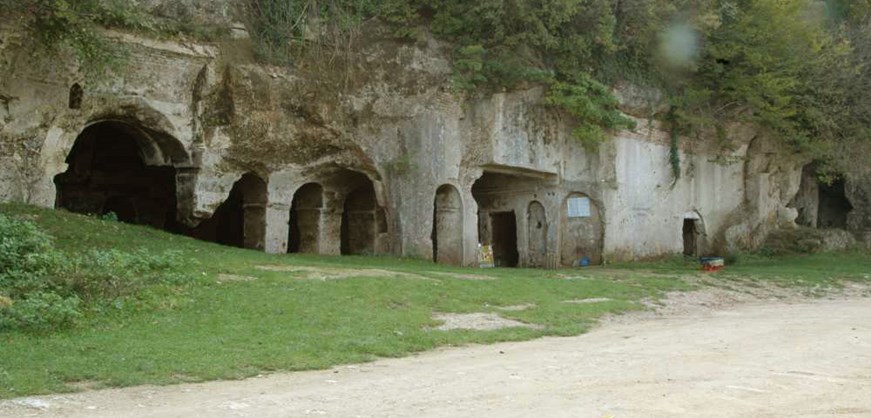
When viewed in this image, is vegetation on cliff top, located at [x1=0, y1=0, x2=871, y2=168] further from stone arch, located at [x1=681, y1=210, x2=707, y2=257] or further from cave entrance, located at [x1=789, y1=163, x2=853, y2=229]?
cave entrance, located at [x1=789, y1=163, x2=853, y2=229]

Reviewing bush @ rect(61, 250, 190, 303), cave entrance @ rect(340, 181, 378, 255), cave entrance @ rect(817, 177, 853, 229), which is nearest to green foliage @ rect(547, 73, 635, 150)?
cave entrance @ rect(340, 181, 378, 255)

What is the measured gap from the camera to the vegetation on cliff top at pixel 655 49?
68.5 feet

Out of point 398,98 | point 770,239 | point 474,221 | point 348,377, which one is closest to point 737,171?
point 770,239

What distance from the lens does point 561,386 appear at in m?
7.70

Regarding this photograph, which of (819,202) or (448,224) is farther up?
(819,202)

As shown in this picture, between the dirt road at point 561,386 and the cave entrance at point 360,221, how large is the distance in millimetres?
14144

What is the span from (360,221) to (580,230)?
252 inches

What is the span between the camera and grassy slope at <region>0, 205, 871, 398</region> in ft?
26.6

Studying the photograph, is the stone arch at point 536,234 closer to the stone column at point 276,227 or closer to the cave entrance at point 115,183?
the stone column at point 276,227

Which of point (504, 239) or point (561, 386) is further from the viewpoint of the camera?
point (504, 239)

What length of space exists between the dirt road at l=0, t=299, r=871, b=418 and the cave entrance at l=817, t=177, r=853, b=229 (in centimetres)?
2468

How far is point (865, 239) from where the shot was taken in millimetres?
30188

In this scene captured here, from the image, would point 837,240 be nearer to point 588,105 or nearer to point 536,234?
point 536,234

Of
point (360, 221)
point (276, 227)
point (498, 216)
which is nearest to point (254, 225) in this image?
point (276, 227)
